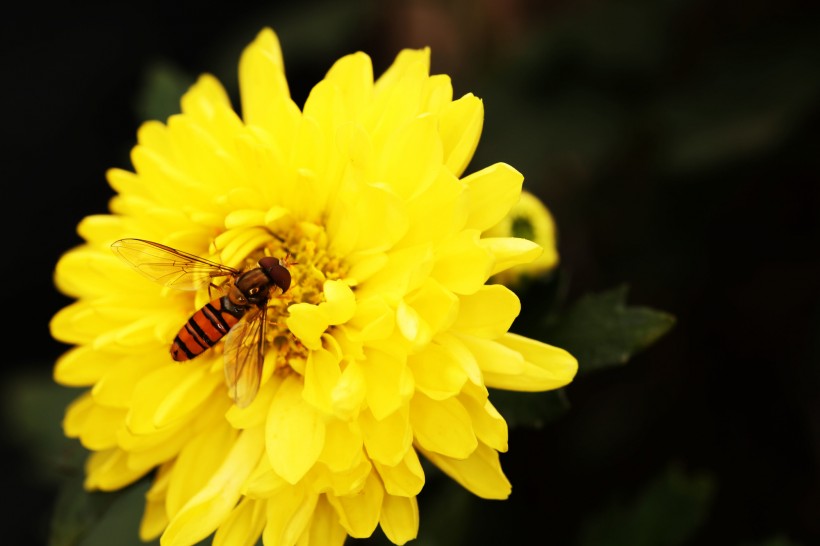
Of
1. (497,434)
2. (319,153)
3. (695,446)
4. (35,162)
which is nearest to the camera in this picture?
(497,434)

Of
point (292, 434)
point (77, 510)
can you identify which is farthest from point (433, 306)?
point (77, 510)

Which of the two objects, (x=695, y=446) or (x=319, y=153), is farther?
(x=695, y=446)

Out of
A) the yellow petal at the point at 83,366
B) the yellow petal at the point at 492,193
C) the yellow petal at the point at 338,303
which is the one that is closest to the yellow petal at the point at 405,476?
the yellow petal at the point at 338,303

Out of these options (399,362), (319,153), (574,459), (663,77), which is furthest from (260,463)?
(663,77)

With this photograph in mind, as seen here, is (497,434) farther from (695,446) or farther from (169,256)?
(695,446)

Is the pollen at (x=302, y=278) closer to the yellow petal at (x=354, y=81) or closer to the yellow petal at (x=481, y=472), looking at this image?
the yellow petal at (x=354, y=81)

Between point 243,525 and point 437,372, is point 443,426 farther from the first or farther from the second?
point 243,525

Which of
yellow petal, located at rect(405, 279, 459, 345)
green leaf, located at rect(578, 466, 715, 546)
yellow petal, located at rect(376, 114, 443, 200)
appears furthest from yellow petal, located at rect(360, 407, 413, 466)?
green leaf, located at rect(578, 466, 715, 546)
